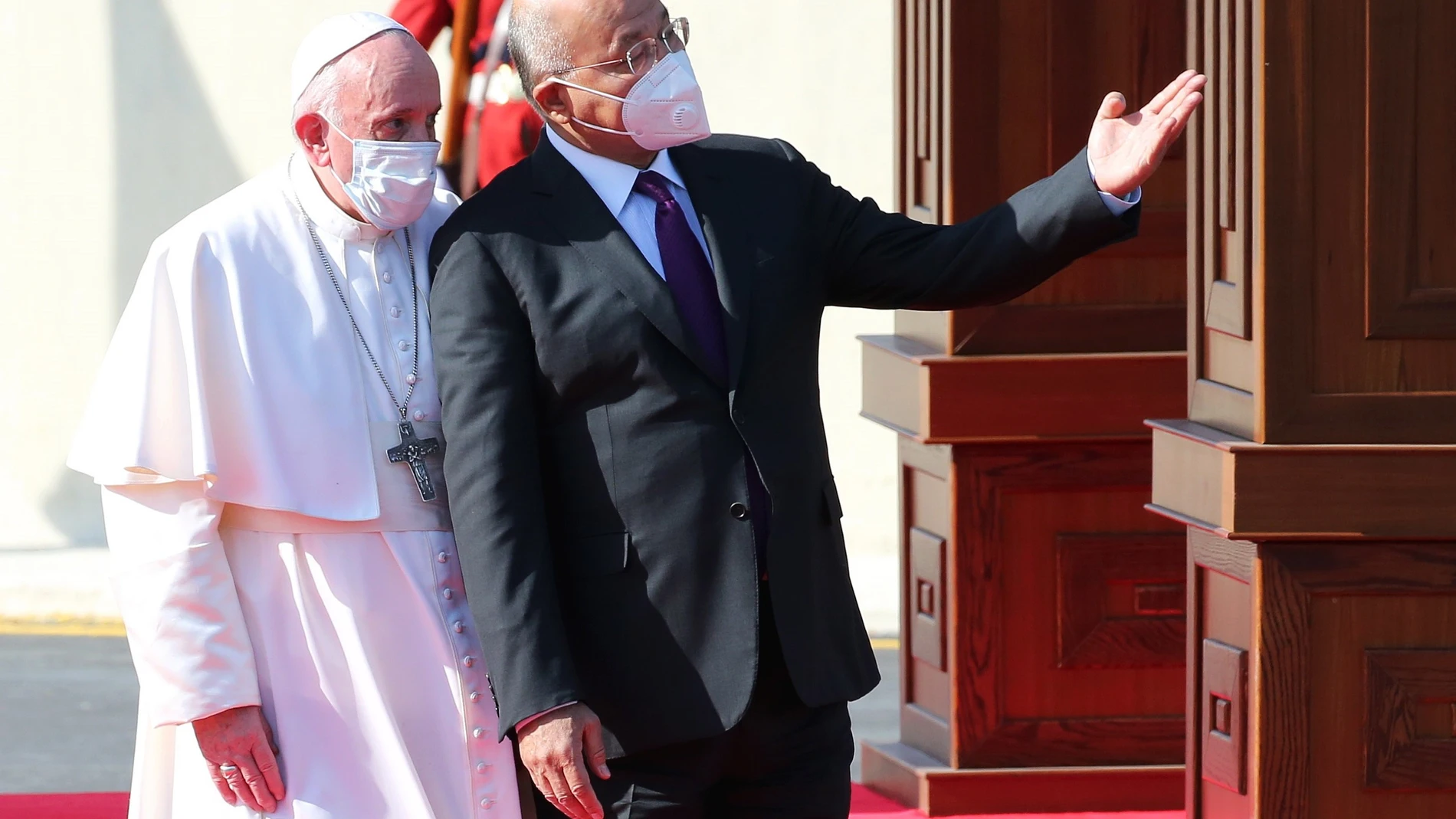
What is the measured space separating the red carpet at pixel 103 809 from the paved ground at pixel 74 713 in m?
0.14

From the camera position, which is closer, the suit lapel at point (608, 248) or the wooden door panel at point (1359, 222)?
the suit lapel at point (608, 248)

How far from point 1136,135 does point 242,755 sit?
4.33 feet

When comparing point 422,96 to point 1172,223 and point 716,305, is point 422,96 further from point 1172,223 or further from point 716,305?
point 1172,223

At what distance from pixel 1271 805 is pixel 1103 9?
1789 mm

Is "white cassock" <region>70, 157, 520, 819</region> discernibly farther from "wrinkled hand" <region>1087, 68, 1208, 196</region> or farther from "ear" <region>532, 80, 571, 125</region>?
"wrinkled hand" <region>1087, 68, 1208, 196</region>

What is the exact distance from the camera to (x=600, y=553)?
8.35ft

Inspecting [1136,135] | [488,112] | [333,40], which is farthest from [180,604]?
[488,112]

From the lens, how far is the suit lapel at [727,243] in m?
2.53

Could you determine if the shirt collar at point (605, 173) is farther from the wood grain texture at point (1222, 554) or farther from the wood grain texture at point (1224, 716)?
the wood grain texture at point (1224, 716)

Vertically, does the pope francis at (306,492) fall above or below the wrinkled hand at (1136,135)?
below

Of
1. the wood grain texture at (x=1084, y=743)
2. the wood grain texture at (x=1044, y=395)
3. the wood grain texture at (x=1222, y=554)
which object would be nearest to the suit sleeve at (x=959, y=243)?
the wood grain texture at (x=1222, y=554)

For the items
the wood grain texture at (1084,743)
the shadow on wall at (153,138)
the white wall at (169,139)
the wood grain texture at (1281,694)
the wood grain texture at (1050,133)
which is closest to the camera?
the wood grain texture at (1281,694)

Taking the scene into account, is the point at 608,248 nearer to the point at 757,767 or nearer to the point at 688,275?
the point at 688,275

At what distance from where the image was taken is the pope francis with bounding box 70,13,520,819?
8.29 ft
